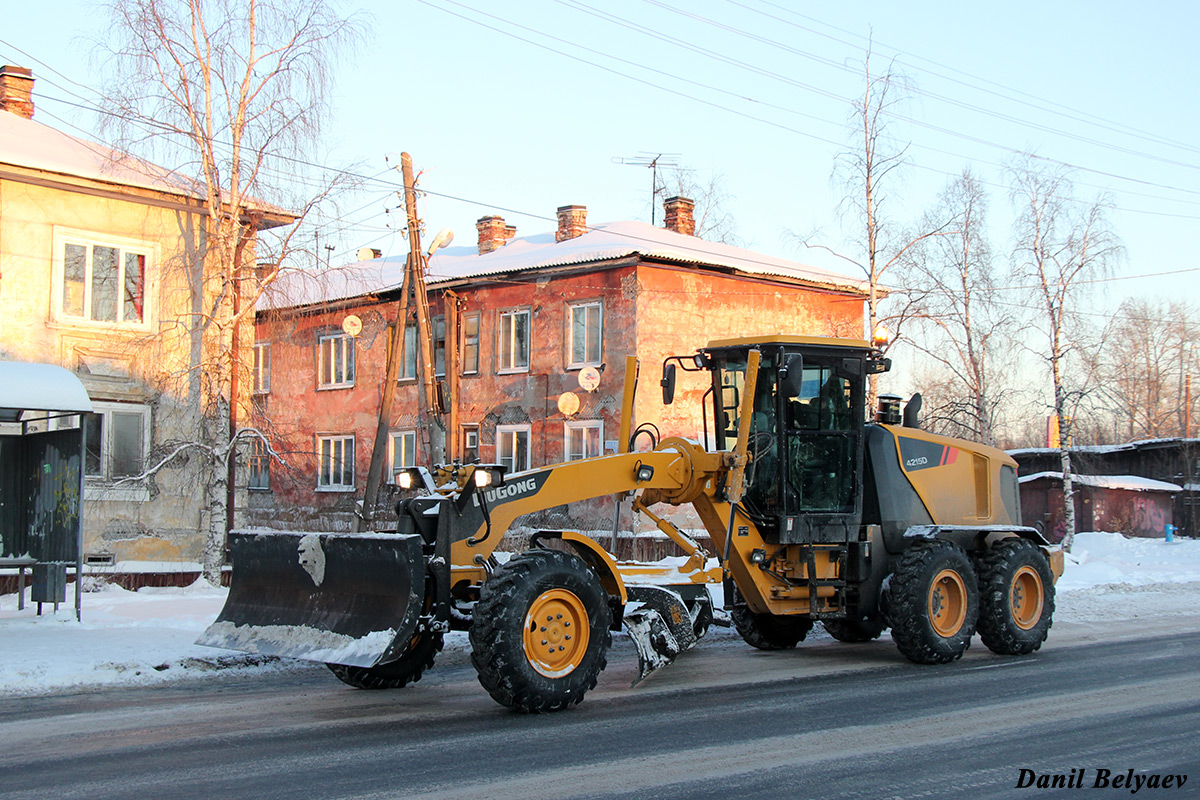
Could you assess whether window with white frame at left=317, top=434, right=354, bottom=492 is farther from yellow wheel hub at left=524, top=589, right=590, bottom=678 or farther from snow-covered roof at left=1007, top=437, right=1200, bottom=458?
yellow wheel hub at left=524, top=589, right=590, bottom=678

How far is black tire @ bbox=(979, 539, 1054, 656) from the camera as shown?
11.6 meters

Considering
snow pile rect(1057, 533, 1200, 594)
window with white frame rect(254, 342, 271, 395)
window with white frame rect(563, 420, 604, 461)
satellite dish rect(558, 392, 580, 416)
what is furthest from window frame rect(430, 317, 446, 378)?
snow pile rect(1057, 533, 1200, 594)

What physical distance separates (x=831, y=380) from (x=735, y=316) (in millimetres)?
17190

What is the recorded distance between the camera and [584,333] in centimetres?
2842

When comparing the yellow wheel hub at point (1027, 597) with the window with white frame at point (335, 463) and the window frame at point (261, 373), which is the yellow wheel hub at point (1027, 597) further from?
the window frame at point (261, 373)

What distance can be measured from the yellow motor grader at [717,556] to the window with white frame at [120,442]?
10.5 m

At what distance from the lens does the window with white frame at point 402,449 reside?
32812 mm

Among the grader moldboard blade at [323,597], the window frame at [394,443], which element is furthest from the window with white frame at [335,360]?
the grader moldboard blade at [323,597]

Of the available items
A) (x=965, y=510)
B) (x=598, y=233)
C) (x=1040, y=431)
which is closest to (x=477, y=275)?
(x=598, y=233)

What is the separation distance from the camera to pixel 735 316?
1117 inches

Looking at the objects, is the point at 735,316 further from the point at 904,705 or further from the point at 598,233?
the point at 904,705

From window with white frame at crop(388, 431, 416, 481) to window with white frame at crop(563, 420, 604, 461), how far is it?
235 inches

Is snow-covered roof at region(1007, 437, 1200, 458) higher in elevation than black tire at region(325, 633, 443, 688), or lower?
higher

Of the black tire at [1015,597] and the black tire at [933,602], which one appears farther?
the black tire at [1015,597]
